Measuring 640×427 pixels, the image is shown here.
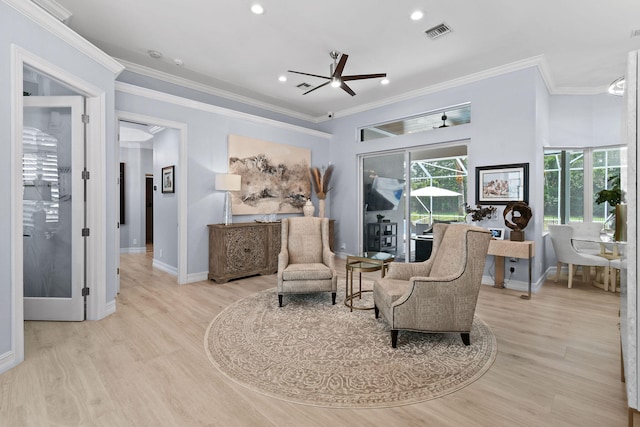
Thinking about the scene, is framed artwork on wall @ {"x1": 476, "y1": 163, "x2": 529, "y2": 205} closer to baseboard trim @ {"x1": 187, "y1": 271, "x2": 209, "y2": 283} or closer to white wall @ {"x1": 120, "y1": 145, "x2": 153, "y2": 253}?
baseboard trim @ {"x1": 187, "y1": 271, "x2": 209, "y2": 283}

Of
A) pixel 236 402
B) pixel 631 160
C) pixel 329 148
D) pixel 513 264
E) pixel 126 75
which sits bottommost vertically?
pixel 236 402

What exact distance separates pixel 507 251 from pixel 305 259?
2.71 metres

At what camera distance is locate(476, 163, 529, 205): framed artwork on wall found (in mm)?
4377

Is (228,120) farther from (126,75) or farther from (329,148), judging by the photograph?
(329,148)

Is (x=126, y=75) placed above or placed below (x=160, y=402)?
above

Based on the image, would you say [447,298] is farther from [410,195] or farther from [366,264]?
[410,195]

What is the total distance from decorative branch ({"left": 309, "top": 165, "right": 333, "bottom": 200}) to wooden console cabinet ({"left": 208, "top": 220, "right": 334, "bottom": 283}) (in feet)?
4.93

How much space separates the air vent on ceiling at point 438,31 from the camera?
3.52 metres

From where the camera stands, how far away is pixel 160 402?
190cm

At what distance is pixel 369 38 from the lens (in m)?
3.79

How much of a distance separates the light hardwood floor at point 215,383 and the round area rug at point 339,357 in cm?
9

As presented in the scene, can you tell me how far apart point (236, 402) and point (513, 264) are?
4220 millimetres

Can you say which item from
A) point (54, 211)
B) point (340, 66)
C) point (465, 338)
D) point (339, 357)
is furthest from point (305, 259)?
point (54, 211)

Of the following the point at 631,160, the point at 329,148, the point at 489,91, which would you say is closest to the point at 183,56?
the point at 329,148
